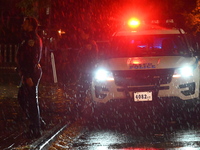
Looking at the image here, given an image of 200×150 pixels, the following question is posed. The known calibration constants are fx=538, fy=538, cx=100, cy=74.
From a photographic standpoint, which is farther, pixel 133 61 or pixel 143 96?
pixel 133 61

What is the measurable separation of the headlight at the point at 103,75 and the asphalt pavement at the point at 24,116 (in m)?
0.90

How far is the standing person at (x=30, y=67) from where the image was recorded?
7777 mm

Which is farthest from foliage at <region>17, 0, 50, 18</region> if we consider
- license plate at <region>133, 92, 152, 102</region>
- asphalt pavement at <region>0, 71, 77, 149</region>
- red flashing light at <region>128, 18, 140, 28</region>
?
license plate at <region>133, 92, 152, 102</region>

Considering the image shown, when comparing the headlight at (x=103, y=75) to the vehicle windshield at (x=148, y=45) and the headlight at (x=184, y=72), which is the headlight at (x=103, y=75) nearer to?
the vehicle windshield at (x=148, y=45)

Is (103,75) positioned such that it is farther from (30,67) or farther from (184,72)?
(30,67)

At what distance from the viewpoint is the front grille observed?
981 cm

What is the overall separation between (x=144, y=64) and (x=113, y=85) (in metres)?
0.69

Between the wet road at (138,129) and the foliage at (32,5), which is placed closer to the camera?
the wet road at (138,129)

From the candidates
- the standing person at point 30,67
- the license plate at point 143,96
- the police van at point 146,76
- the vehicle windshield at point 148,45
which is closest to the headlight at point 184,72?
the police van at point 146,76

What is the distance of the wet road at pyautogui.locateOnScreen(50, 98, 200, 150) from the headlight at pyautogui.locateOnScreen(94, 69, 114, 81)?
0.55 metres

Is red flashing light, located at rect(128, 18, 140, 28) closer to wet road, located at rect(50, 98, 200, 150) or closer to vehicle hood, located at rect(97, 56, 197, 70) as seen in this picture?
vehicle hood, located at rect(97, 56, 197, 70)

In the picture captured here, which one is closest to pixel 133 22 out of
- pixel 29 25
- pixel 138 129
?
pixel 138 129

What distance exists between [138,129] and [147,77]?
1338mm

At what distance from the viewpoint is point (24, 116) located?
1030 cm
